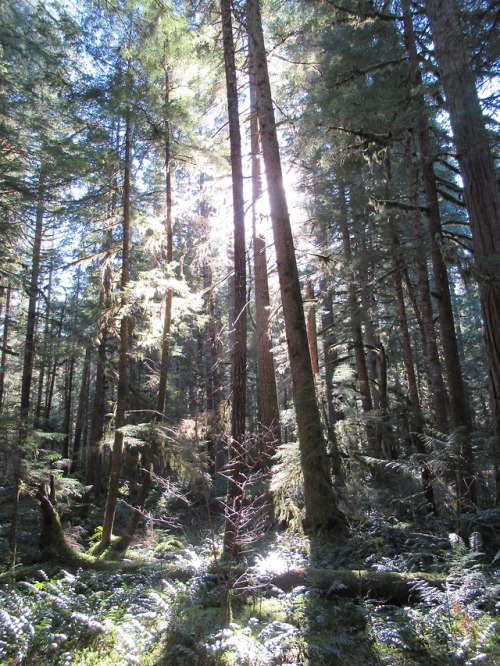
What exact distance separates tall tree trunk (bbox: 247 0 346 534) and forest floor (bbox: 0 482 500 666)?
0.92 meters

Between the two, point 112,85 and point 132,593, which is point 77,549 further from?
point 112,85

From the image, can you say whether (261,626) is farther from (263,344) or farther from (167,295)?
(167,295)

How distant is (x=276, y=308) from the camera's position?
894 cm

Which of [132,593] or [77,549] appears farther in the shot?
[77,549]

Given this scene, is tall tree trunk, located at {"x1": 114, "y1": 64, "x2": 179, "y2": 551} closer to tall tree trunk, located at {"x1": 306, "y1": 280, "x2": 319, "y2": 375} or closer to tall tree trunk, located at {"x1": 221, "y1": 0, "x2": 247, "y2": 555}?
tall tree trunk, located at {"x1": 221, "y1": 0, "x2": 247, "y2": 555}

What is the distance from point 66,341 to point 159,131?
20.0 ft

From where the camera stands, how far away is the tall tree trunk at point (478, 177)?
6.32 m

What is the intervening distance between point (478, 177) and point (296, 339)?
14.0 feet

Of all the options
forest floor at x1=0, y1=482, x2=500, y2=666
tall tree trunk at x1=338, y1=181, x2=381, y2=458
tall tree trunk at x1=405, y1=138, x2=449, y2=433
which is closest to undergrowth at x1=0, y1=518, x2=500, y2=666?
forest floor at x1=0, y1=482, x2=500, y2=666

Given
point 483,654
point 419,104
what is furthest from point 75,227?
point 483,654

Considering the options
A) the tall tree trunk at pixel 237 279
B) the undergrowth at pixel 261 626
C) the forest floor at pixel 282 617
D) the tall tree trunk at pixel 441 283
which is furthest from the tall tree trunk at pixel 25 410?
the tall tree trunk at pixel 441 283

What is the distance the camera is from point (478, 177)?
682 centimetres

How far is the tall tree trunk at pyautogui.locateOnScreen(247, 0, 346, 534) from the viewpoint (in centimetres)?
648

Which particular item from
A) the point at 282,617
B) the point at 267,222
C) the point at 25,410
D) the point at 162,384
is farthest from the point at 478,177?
the point at 25,410
